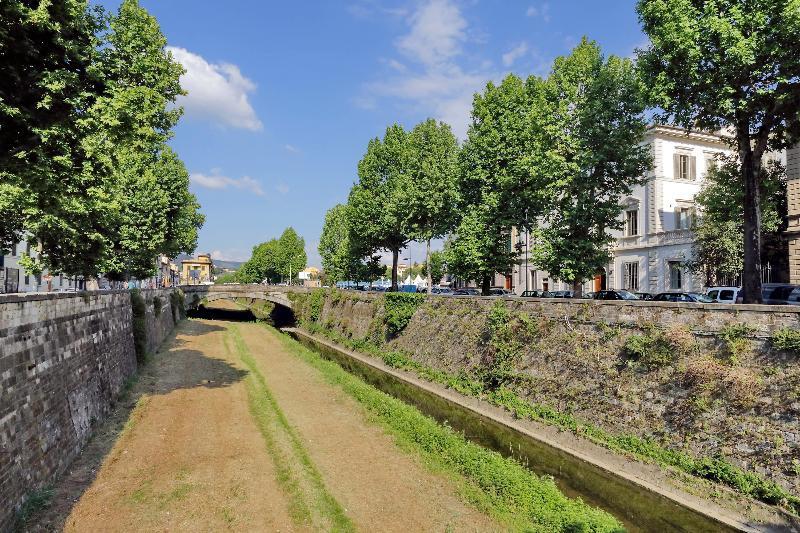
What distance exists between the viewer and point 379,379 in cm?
3362

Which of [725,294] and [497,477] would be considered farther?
[725,294]

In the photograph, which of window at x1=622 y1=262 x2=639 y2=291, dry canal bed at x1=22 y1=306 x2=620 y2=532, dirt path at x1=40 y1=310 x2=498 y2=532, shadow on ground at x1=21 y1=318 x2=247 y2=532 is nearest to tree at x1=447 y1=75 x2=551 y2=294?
dry canal bed at x1=22 y1=306 x2=620 y2=532

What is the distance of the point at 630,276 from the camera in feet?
151

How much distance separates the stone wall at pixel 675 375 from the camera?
47.7 ft

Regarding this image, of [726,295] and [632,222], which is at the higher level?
[632,222]

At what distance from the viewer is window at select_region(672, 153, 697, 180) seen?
4466 centimetres

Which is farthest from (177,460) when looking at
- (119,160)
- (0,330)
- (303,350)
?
(303,350)

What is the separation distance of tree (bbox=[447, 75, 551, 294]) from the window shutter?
60.3 feet

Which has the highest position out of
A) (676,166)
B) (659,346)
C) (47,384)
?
(676,166)

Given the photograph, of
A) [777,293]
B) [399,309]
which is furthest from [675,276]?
[399,309]

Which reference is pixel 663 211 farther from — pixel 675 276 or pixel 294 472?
pixel 294 472

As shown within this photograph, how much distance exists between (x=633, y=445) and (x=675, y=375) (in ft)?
10.3

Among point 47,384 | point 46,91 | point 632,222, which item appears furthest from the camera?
point 632,222

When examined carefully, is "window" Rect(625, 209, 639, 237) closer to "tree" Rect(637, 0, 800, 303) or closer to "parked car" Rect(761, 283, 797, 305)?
"parked car" Rect(761, 283, 797, 305)
